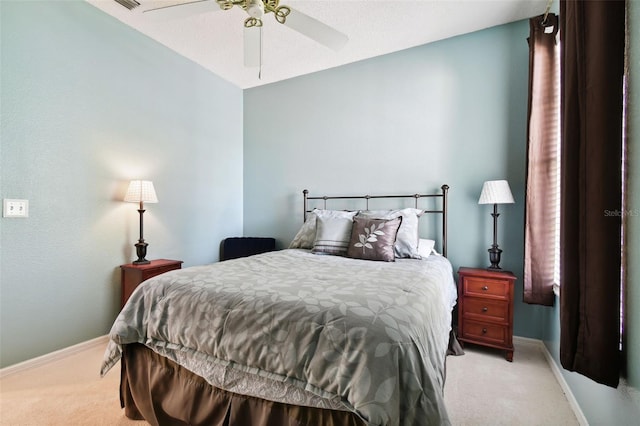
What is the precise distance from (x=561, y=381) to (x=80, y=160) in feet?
13.1

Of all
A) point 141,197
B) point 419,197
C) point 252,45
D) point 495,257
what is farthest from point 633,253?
point 141,197

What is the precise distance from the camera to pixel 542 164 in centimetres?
219

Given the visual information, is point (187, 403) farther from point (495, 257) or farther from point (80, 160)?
point (495, 257)

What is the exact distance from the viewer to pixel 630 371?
1029 mm

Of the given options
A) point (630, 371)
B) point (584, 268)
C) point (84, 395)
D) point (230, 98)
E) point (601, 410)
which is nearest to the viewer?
point (630, 371)

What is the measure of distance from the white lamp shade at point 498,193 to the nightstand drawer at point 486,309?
0.82 m

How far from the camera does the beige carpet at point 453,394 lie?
1631 mm

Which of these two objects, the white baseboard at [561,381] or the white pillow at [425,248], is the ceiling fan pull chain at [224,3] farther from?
the white baseboard at [561,381]

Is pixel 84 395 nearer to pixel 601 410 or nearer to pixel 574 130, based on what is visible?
pixel 601 410

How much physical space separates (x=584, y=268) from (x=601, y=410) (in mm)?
749

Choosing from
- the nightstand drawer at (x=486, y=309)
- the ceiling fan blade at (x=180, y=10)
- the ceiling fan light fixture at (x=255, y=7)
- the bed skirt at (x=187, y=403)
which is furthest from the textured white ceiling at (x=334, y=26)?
the nightstand drawer at (x=486, y=309)

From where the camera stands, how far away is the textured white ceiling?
96.3 inches

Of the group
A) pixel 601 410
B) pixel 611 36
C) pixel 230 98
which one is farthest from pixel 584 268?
pixel 230 98

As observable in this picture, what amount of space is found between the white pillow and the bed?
575 millimetres
